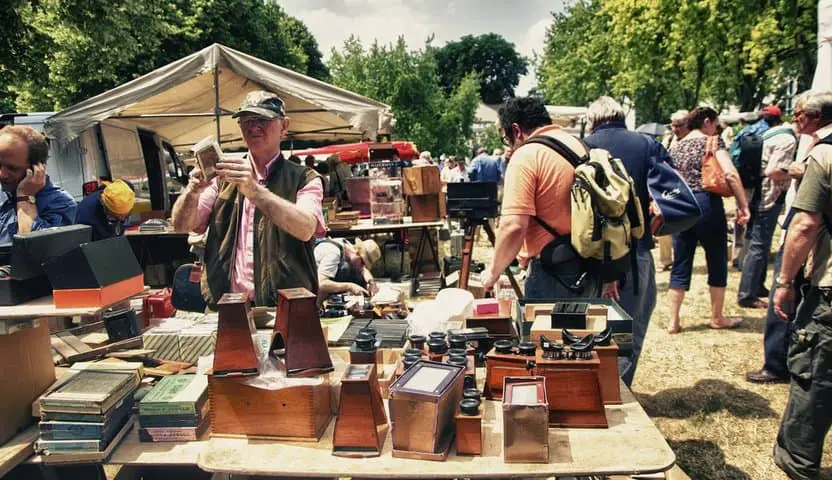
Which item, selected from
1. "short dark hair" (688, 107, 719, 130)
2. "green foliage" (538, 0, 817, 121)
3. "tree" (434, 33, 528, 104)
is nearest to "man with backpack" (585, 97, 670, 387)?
"short dark hair" (688, 107, 719, 130)

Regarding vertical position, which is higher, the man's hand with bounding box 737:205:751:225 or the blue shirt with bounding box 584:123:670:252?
the blue shirt with bounding box 584:123:670:252

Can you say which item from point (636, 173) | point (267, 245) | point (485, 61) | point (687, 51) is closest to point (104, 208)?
point (267, 245)

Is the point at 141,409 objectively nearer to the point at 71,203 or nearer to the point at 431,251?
the point at 71,203

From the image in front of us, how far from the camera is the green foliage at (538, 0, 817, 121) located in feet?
57.8

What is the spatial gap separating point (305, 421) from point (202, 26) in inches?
847

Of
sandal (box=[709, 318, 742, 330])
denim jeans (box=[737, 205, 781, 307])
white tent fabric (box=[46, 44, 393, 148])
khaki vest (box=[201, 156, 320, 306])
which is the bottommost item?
sandal (box=[709, 318, 742, 330])

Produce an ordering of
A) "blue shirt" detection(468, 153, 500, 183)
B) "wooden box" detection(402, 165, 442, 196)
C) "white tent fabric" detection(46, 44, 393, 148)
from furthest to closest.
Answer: "blue shirt" detection(468, 153, 500, 183), "wooden box" detection(402, 165, 442, 196), "white tent fabric" detection(46, 44, 393, 148)

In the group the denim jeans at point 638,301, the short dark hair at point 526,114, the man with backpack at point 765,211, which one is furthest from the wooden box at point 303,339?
the man with backpack at point 765,211

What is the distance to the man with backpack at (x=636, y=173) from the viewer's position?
3.42 meters

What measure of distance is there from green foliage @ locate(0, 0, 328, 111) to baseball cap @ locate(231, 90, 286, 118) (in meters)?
8.74

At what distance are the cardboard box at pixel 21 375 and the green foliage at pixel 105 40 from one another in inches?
348

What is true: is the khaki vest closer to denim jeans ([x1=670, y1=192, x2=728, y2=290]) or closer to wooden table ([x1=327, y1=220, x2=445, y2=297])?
denim jeans ([x1=670, y1=192, x2=728, y2=290])

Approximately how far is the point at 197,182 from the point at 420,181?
472 centimetres

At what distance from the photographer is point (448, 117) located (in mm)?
27844
